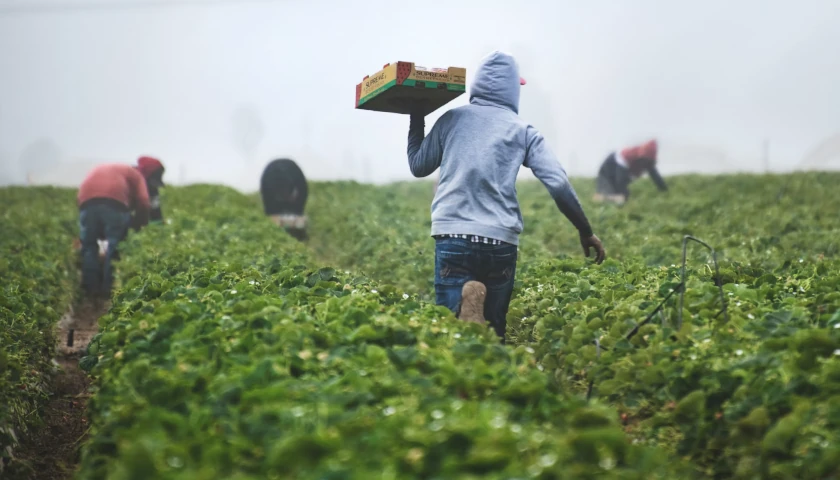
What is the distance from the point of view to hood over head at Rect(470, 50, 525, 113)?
494cm

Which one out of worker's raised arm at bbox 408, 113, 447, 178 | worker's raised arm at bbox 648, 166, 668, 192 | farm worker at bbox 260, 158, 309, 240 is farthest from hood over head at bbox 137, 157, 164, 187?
worker's raised arm at bbox 648, 166, 668, 192

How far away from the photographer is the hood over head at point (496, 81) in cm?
494

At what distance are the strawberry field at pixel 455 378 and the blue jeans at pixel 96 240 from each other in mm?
3657

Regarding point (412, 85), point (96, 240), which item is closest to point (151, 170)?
point (96, 240)

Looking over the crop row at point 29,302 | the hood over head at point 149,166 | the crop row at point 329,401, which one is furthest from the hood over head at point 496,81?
the hood over head at point 149,166

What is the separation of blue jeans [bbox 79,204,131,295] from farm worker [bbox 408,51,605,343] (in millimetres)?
6661

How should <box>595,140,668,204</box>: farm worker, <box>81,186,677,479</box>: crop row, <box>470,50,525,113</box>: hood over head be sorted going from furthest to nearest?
1. <box>595,140,668,204</box>: farm worker
2. <box>470,50,525,113</box>: hood over head
3. <box>81,186,677,479</box>: crop row

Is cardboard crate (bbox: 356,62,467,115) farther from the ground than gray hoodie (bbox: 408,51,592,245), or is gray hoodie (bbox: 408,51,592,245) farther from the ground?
cardboard crate (bbox: 356,62,467,115)

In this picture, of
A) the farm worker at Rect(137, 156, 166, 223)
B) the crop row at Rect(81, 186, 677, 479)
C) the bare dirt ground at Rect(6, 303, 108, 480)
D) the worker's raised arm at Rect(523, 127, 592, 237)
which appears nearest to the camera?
the crop row at Rect(81, 186, 677, 479)

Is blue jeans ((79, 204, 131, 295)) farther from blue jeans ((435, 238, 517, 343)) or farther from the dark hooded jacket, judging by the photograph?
blue jeans ((435, 238, 517, 343))

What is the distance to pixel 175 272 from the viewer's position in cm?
653

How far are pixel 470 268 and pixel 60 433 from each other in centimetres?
Answer: 294

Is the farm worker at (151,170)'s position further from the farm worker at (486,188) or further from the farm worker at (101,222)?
the farm worker at (486,188)

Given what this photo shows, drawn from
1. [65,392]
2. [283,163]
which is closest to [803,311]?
[65,392]
